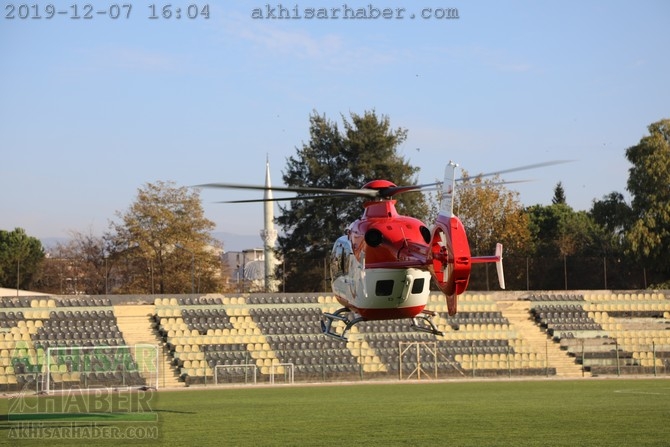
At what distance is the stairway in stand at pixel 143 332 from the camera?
4053 cm

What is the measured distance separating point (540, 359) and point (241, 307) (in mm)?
14035

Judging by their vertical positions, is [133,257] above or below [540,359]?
above

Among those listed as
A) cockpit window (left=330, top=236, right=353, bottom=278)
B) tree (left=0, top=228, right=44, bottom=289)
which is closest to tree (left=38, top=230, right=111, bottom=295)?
tree (left=0, top=228, right=44, bottom=289)

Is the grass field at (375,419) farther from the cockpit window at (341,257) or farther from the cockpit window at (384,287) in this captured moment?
the cockpit window at (341,257)

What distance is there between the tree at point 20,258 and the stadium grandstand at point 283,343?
42864 mm

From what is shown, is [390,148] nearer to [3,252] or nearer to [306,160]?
[306,160]

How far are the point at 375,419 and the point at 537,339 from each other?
26159 millimetres

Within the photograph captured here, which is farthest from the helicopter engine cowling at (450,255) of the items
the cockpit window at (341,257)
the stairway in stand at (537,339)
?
the stairway in stand at (537,339)

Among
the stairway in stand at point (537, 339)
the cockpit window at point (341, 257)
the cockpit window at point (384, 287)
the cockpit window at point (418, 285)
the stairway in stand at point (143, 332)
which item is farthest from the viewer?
the stairway in stand at point (537, 339)

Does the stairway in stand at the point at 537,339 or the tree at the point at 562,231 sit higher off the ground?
the tree at the point at 562,231

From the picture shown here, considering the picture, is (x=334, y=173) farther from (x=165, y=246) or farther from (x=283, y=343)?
(x=283, y=343)

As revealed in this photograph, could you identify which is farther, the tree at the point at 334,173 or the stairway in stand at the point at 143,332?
the tree at the point at 334,173

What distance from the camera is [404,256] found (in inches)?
850

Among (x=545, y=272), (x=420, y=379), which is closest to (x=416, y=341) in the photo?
(x=420, y=379)
